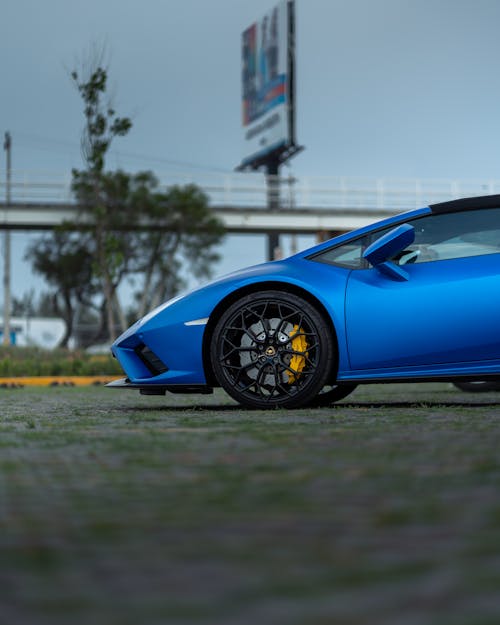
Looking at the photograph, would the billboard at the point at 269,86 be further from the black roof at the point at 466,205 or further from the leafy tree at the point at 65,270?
the black roof at the point at 466,205

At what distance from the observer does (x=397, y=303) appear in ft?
16.9

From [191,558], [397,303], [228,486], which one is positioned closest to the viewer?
[191,558]

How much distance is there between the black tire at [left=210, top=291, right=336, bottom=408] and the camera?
17.1ft

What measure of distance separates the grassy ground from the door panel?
5.50ft

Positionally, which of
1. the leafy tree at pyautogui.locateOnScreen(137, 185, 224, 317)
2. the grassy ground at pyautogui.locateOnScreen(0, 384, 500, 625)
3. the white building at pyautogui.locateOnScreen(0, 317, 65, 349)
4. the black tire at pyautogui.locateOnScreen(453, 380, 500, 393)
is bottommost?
the grassy ground at pyautogui.locateOnScreen(0, 384, 500, 625)

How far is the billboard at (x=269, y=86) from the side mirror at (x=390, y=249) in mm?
41207

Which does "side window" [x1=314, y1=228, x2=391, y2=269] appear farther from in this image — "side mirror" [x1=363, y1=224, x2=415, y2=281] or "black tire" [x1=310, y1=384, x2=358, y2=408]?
"black tire" [x1=310, y1=384, x2=358, y2=408]

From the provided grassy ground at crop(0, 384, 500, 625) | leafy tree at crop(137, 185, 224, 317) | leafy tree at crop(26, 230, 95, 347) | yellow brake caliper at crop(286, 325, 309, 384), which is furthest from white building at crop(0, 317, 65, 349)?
grassy ground at crop(0, 384, 500, 625)

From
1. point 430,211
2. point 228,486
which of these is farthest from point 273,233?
point 228,486

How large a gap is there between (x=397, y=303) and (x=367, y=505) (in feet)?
10.7

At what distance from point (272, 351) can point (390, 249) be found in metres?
0.88

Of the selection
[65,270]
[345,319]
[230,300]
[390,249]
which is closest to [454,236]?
[390,249]

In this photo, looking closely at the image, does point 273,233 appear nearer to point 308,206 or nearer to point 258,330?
point 308,206

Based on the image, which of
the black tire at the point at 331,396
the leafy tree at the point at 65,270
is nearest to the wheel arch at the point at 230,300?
the black tire at the point at 331,396
